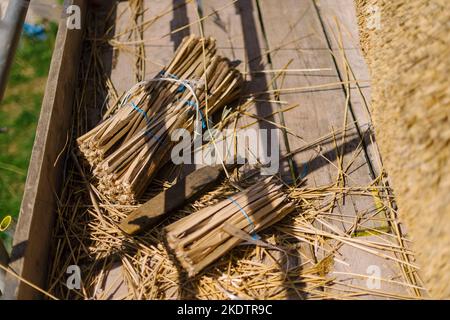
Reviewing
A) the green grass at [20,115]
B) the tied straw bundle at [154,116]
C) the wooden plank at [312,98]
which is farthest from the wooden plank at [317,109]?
the green grass at [20,115]

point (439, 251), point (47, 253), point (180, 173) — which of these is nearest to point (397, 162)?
point (439, 251)

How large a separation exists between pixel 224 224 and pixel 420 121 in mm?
951

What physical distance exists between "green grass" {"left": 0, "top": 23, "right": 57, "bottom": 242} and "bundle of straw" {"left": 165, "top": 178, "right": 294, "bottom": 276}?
1.51 m

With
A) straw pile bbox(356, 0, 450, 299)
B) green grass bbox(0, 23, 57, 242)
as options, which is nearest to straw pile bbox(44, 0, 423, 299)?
straw pile bbox(356, 0, 450, 299)

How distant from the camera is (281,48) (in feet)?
10.4

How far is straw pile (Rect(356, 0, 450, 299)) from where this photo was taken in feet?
5.63

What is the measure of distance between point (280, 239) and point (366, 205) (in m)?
0.48

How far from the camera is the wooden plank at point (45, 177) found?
2035 mm

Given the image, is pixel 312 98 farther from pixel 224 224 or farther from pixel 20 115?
pixel 20 115

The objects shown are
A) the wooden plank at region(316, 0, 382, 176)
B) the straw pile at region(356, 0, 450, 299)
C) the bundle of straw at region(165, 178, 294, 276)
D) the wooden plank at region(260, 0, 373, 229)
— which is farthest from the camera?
the wooden plank at region(316, 0, 382, 176)

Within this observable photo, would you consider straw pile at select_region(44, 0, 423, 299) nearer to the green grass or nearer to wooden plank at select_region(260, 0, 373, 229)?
wooden plank at select_region(260, 0, 373, 229)

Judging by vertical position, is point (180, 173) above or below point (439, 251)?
above

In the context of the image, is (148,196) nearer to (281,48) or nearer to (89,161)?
(89,161)

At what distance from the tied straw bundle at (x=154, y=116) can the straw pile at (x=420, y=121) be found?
0.95 metres
